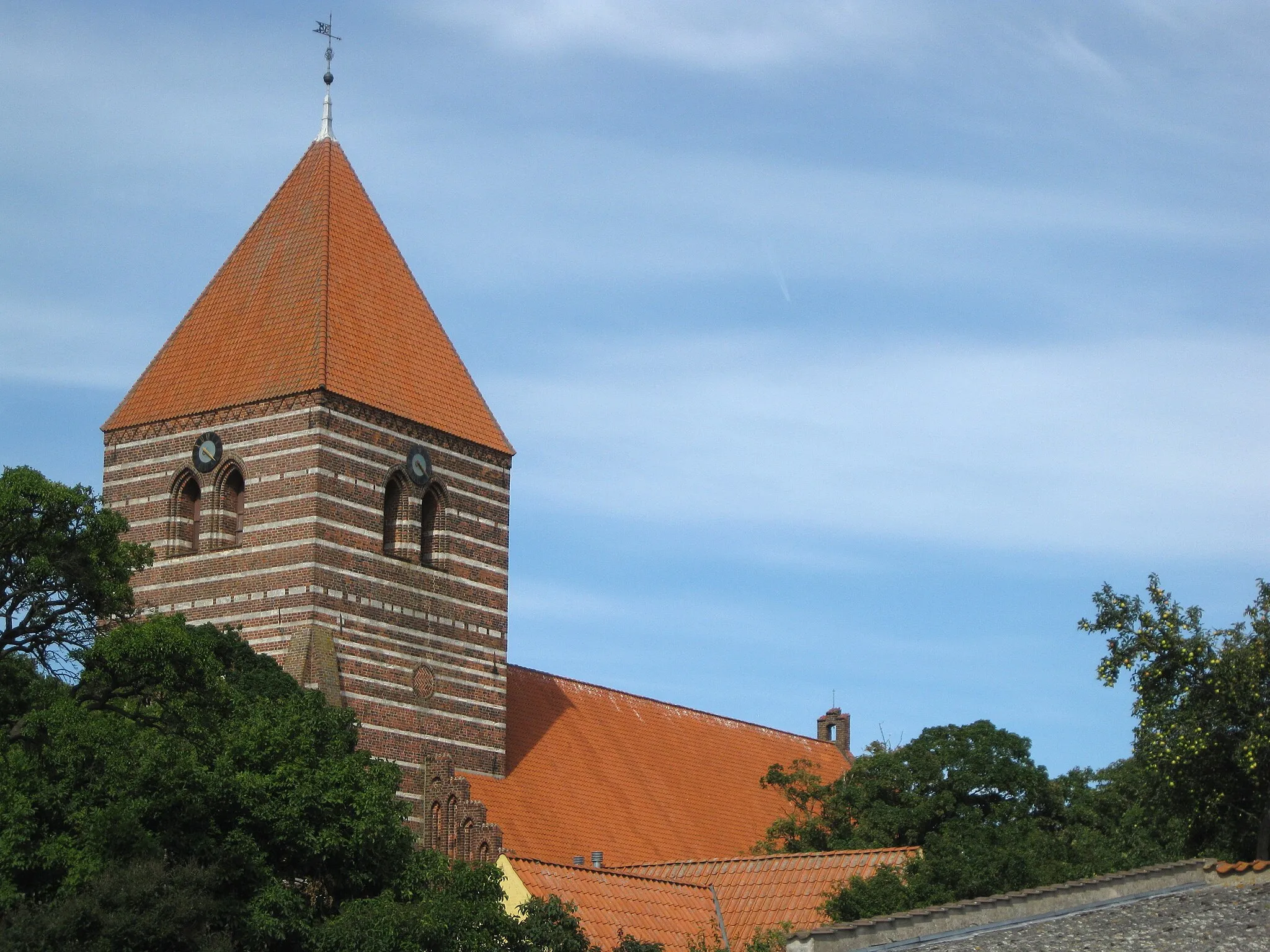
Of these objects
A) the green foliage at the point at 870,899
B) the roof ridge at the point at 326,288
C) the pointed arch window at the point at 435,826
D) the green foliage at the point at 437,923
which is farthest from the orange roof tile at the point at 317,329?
the green foliage at the point at 437,923

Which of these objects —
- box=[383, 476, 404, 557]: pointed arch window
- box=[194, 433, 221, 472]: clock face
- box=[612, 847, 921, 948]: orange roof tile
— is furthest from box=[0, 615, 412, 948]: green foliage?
box=[383, 476, 404, 557]: pointed arch window

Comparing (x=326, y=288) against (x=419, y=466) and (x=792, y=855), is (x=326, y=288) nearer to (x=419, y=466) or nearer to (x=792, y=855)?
(x=419, y=466)

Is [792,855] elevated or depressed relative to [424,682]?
depressed

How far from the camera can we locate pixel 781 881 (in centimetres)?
3856

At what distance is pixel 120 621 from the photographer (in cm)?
3344

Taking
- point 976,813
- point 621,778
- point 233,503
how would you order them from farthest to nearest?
point 621,778 < point 233,503 < point 976,813

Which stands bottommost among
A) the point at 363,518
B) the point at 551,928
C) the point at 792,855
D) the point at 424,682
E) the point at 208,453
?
the point at 551,928

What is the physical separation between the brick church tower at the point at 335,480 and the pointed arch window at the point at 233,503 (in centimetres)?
4

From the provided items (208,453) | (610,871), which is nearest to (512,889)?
(610,871)

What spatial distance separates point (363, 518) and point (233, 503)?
2462 mm

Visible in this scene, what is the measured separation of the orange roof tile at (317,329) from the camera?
1761 inches

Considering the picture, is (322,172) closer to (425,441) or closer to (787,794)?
(425,441)

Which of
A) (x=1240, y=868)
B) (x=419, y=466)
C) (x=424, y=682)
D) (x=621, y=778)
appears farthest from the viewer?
(x=621, y=778)

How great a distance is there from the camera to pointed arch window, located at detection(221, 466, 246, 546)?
43969 millimetres
